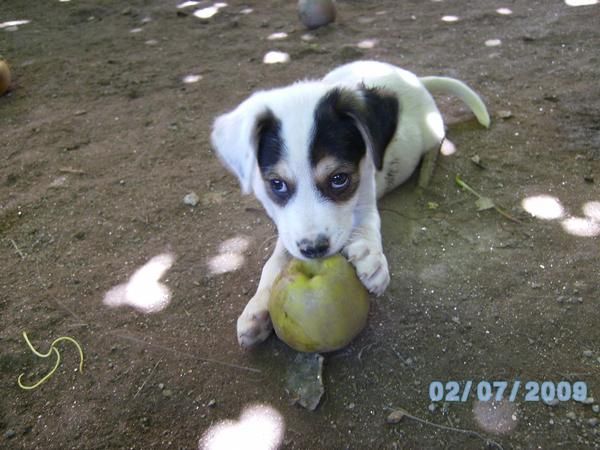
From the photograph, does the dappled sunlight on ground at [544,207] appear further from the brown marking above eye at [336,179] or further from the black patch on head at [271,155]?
the black patch on head at [271,155]

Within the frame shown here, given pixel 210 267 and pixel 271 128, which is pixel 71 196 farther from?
pixel 271 128

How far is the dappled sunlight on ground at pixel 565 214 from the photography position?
2.56 m

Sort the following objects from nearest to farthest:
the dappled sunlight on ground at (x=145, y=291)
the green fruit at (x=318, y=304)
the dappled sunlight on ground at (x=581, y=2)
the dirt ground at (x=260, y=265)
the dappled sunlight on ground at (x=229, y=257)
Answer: the green fruit at (x=318, y=304) → the dirt ground at (x=260, y=265) → the dappled sunlight on ground at (x=145, y=291) → the dappled sunlight on ground at (x=229, y=257) → the dappled sunlight on ground at (x=581, y=2)

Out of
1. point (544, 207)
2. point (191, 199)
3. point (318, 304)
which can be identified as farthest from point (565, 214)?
point (191, 199)

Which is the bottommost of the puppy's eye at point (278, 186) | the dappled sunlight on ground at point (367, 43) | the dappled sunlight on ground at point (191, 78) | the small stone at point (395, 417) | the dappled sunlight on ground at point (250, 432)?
the dappled sunlight on ground at point (250, 432)

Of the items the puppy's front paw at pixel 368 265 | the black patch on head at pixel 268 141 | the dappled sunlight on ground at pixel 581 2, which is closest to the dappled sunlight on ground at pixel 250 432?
the puppy's front paw at pixel 368 265

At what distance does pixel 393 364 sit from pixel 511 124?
221 centimetres

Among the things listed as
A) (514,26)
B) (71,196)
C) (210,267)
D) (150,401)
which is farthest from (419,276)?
(514,26)

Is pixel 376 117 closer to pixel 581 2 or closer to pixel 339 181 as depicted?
pixel 339 181

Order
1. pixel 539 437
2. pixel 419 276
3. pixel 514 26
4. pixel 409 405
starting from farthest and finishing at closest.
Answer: pixel 514 26
pixel 419 276
pixel 409 405
pixel 539 437

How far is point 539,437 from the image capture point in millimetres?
1727

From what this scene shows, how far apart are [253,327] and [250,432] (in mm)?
411

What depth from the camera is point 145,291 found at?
8.40ft

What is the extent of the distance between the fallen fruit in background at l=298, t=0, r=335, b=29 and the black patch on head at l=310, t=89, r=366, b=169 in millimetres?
3715
